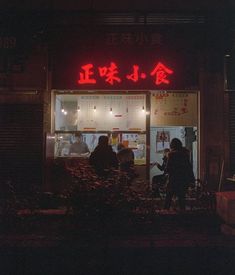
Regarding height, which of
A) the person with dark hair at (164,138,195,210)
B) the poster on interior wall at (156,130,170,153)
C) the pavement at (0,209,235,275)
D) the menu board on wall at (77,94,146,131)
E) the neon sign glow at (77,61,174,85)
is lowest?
the pavement at (0,209,235,275)

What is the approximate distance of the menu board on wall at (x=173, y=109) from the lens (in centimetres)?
1206

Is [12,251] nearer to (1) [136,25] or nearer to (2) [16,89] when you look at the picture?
(2) [16,89]

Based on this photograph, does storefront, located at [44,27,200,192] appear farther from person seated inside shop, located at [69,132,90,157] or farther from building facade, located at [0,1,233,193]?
person seated inside shop, located at [69,132,90,157]

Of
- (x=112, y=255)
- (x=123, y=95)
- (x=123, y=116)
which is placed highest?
(x=123, y=95)

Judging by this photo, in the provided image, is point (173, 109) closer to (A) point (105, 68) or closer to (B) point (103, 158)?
(A) point (105, 68)

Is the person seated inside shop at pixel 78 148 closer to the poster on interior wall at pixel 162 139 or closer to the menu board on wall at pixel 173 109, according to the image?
the menu board on wall at pixel 173 109

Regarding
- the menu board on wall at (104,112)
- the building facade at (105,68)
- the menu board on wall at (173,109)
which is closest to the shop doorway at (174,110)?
the menu board on wall at (173,109)

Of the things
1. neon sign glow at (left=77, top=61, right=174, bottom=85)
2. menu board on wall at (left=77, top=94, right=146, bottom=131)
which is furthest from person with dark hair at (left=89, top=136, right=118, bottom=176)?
menu board on wall at (left=77, top=94, right=146, bottom=131)

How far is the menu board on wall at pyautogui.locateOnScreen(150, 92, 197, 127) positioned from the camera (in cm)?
1206

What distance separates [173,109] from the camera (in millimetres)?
12203

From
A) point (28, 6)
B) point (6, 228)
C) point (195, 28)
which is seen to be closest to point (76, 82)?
point (28, 6)

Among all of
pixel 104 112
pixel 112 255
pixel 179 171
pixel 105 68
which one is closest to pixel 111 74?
pixel 105 68

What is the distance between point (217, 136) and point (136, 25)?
12.2ft

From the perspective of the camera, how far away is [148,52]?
1173 centimetres
